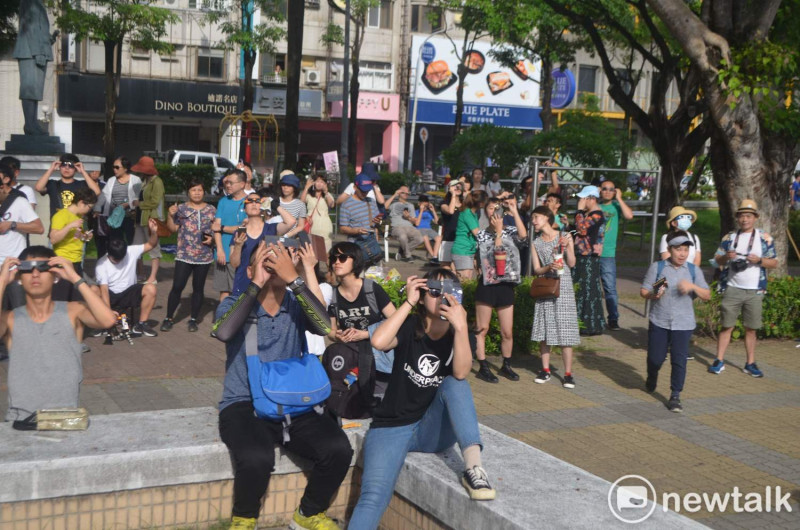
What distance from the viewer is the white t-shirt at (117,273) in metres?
9.94

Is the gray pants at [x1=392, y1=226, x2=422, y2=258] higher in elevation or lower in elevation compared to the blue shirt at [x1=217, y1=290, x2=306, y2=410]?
lower

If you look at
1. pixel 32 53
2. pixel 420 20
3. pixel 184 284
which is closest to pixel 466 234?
pixel 184 284

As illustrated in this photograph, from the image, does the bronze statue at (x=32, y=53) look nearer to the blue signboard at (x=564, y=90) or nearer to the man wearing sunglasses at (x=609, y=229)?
the man wearing sunglasses at (x=609, y=229)

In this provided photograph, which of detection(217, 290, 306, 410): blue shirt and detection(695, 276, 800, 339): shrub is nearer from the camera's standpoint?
detection(217, 290, 306, 410): blue shirt

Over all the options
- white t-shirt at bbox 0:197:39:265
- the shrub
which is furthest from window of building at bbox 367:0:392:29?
white t-shirt at bbox 0:197:39:265

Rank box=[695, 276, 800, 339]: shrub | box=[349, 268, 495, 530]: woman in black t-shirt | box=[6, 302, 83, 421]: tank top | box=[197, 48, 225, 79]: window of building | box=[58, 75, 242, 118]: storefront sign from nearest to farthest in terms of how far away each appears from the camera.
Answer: box=[349, 268, 495, 530]: woman in black t-shirt → box=[6, 302, 83, 421]: tank top → box=[695, 276, 800, 339]: shrub → box=[58, 75, 242, 118]: storefront sign → box=[197, 48, 225, 79]: window of building

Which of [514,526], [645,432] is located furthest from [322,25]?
[514,526]

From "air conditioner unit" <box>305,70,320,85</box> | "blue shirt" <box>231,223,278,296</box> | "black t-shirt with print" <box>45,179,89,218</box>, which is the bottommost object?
"blue shirt" <box>231,223,278,296</box>

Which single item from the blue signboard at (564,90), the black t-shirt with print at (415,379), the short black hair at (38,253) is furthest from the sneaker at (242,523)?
the blue signboard at (564,90)

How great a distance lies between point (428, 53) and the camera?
49875mm

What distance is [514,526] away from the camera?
4.25 metres

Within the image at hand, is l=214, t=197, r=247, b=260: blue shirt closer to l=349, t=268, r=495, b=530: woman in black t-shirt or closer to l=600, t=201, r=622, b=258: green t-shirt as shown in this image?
l=600, t=201, r=622, b=258: green t-shirt

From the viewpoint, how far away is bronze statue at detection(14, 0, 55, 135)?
49.1ft

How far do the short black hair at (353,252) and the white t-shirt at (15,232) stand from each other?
170 inches
